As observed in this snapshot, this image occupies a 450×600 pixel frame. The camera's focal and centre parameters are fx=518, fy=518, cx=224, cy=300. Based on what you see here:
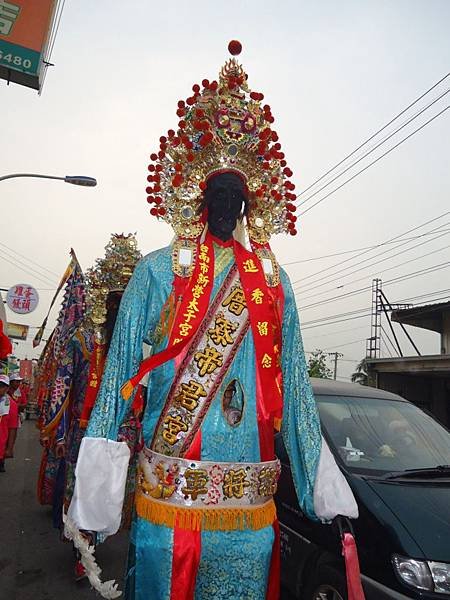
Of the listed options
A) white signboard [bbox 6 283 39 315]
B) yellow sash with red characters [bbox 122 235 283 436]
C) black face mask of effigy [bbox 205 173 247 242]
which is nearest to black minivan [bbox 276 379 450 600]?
yellow sash with red characters [bbox 122 235 283 436]

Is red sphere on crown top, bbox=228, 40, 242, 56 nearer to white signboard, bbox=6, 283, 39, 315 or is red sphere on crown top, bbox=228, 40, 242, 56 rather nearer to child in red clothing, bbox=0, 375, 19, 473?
child in red clothing, bbox=0, 375, 19, 473

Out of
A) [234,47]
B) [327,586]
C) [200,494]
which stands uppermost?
[234,47]

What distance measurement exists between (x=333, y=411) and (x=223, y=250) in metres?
2.07

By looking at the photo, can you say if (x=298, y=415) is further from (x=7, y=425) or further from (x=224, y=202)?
(x=7, y=425)

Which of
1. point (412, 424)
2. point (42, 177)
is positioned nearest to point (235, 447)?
point (412, 424)

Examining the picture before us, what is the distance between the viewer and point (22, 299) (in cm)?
1680

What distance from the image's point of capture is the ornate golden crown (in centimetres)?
451

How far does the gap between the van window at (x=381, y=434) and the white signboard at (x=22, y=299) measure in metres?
14.5

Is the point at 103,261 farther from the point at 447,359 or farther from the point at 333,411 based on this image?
the point at 447,359

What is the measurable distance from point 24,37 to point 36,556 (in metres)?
7.87

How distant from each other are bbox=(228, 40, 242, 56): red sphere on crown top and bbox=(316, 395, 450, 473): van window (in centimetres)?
247

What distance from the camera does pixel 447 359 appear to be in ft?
34.8

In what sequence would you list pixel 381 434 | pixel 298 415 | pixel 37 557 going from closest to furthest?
pixel 298 415 → pixel 381 434 → pixel 37 557

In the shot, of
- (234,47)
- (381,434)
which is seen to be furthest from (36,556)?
(234,47)
